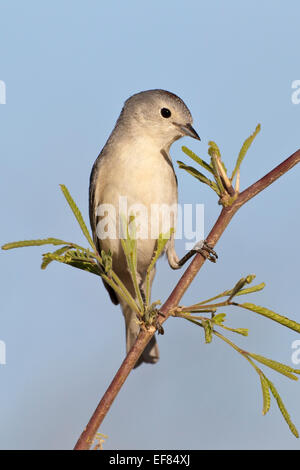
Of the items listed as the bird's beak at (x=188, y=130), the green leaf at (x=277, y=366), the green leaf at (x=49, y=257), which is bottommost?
the green leaf at (x=277, y=366)

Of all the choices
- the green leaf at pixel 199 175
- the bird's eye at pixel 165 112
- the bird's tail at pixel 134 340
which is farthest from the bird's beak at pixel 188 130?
the green leaf at pixel 199 175

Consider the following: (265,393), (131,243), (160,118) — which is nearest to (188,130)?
(160,118)

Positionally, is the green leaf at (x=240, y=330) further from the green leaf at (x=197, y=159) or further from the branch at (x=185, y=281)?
the green leaf at (x=197, y=159)

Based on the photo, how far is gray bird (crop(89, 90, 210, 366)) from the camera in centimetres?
553

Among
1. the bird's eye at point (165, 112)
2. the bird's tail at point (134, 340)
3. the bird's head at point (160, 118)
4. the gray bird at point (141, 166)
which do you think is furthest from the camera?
the bird's tail at point (134, 340)

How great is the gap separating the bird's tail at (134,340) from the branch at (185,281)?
4676mm

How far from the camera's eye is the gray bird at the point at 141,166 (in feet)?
18.1

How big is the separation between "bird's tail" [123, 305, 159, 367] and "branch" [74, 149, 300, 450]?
4.68m

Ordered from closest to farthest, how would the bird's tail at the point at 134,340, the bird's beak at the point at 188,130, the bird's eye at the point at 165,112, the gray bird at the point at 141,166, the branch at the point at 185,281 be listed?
the branch at the point at 185,281
the gray bird at the point at 141,166
the bird's beak at the point at 188,130
the bird's eye at the point at 165,112
the bird's tail at the point at 134,340

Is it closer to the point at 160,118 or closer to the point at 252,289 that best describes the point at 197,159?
the point at 252,289

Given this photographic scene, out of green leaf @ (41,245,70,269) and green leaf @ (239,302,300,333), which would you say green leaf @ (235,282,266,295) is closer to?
green leaf @ (239,302,300,333)

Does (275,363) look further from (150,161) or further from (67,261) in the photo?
(150,161)

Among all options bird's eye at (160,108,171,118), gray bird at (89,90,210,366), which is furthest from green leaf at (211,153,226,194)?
bird's eye at (160,108,171,118)
